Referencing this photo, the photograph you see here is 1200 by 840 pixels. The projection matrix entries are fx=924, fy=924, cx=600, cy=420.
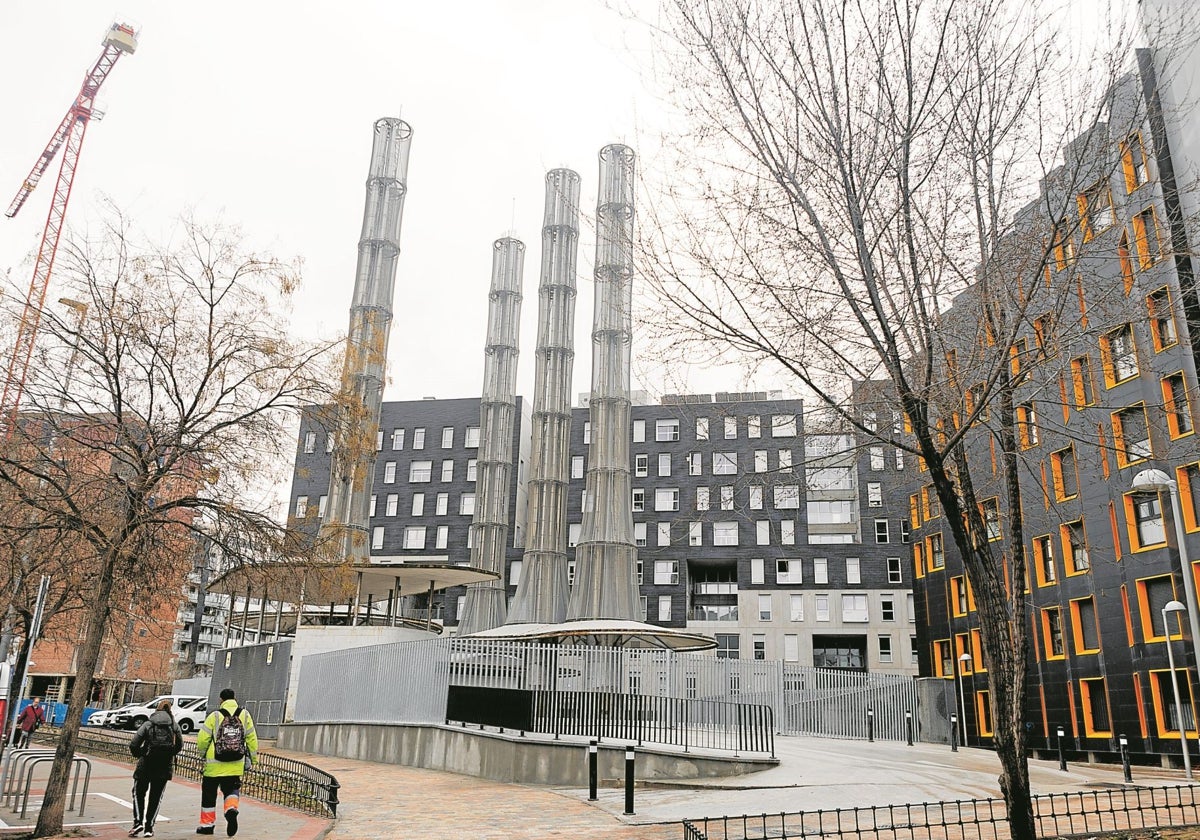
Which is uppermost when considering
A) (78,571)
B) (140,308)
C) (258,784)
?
(140,308)

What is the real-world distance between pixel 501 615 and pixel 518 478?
2335cm

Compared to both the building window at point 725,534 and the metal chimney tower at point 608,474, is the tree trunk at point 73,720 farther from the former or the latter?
the building window at point 725,534

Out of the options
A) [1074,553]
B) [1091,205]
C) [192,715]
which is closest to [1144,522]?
[1074,553]

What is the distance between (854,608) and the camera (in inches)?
2456

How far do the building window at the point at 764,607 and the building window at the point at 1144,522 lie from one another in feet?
118

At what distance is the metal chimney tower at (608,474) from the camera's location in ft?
150

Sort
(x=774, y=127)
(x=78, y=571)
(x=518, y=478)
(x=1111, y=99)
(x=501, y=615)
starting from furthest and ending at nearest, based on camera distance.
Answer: (x=518, y=478) → (x=501, y=615) → (x=78, y=571) → (x=774, y=127) → (x=1111, y=99)

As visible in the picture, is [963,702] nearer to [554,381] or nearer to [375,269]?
[554,381]

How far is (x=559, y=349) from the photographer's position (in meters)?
58.4

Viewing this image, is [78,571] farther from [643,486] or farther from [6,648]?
[643,486]

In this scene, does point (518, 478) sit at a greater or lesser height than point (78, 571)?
greater

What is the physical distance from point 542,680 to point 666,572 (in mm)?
49388

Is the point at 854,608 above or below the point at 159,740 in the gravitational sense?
above

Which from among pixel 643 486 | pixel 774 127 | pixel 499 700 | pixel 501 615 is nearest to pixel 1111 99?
pixel 774 127
